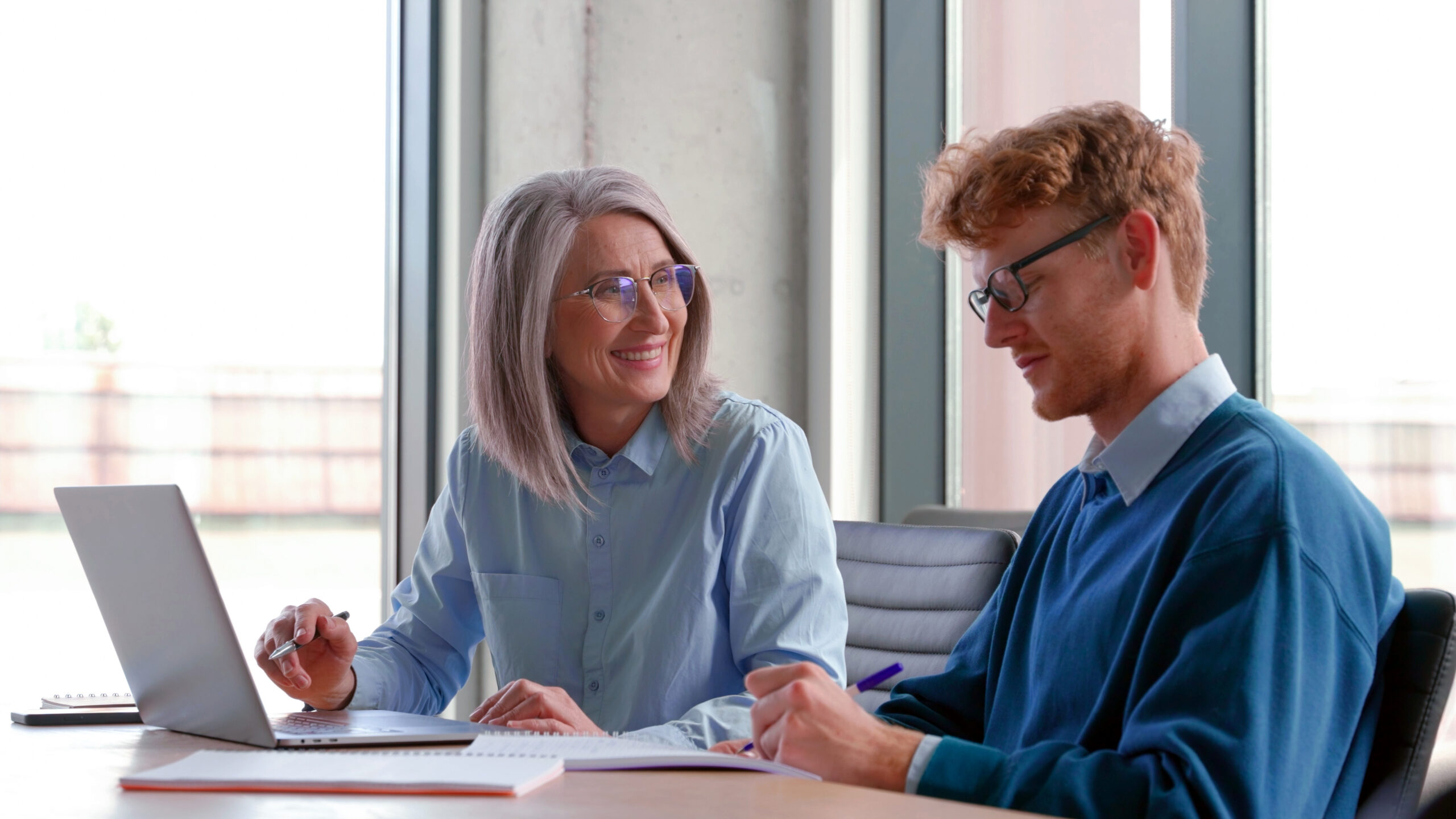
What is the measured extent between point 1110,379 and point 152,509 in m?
0.93

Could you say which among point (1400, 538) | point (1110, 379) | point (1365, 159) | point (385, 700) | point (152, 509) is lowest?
point (385, 700)

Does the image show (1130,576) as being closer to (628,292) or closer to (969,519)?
(628,292)

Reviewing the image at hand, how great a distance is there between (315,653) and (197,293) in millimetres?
1948

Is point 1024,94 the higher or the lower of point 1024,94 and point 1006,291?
the higher

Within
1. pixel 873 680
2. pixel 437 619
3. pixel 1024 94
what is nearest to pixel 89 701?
pixel 437 619

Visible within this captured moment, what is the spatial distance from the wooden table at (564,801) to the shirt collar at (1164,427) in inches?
16.0

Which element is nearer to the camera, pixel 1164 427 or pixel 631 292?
pixel 1164 427

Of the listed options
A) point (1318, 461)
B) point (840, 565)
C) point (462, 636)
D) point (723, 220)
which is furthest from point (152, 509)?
point (723, 220)

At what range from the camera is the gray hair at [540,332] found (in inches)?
69.4

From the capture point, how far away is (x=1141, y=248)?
48.0 inches

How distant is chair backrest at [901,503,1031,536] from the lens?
231 centimetres

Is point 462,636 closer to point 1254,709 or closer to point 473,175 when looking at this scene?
point 1254,709

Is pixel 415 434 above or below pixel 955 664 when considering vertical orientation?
above

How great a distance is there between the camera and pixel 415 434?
11.2 feet
